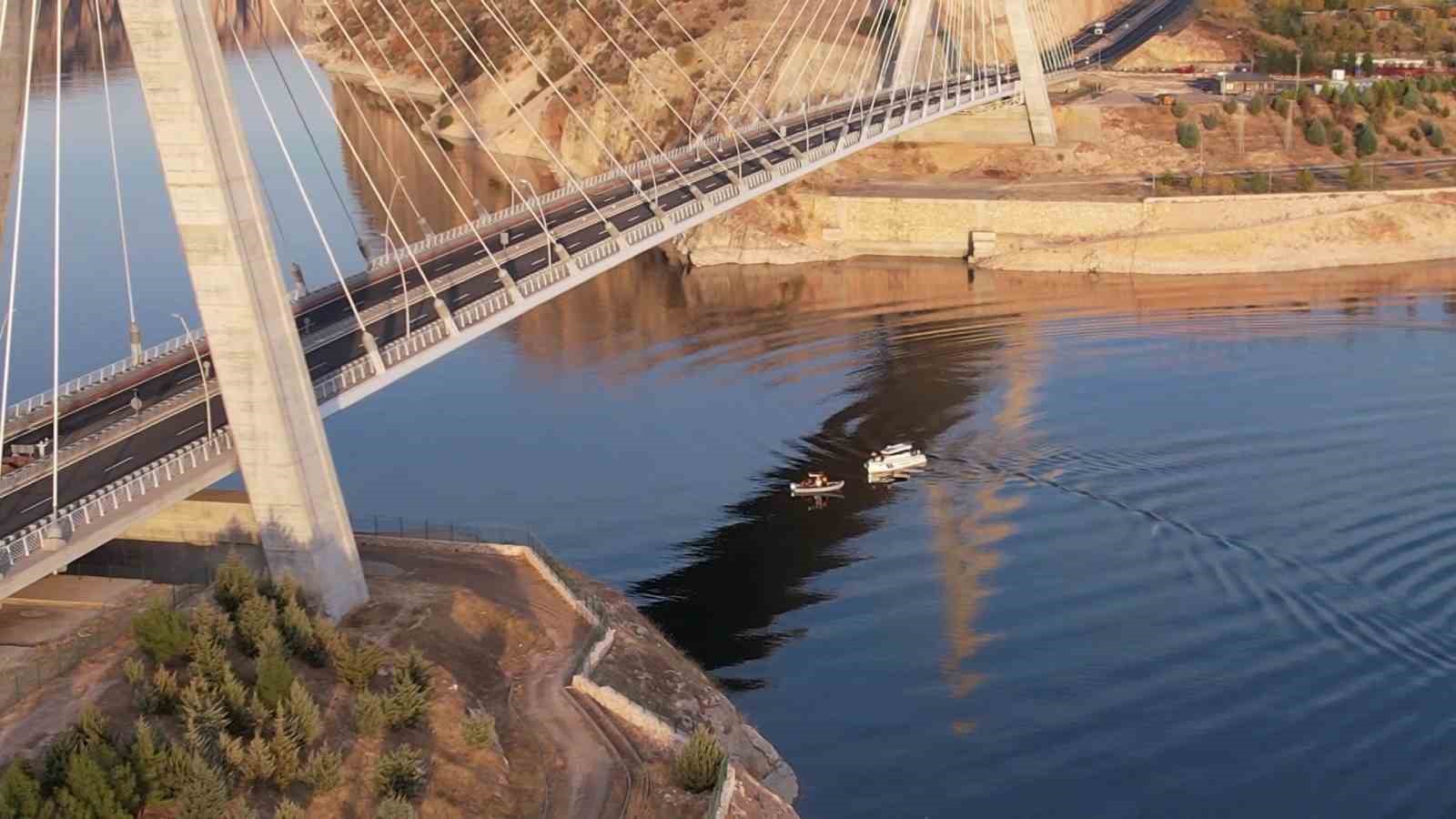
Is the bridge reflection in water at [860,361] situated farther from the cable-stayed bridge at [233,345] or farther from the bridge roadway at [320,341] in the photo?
the cable-stayed bridge at [233,345]

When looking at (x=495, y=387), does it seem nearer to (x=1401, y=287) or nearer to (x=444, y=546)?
(x=444, y=546)

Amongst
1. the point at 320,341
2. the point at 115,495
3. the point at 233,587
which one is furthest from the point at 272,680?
the point at 320,341

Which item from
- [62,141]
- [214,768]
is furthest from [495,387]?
[62,141]

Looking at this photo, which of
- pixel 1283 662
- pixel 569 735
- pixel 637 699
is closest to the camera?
pixel 569 735

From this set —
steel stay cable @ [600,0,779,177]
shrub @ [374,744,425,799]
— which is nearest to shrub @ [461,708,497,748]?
shrub @ [374,744,425,799]

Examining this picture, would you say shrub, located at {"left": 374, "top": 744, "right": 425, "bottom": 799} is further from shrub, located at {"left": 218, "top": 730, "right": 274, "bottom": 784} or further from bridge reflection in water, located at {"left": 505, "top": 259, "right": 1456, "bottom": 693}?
bridge reflection in water, located at {"left": 505, "top": 259, "right": 1456, "bottom": 693}

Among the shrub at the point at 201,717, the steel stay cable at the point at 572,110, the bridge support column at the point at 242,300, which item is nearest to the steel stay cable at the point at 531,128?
the steel stay cable at the point at 572,110
